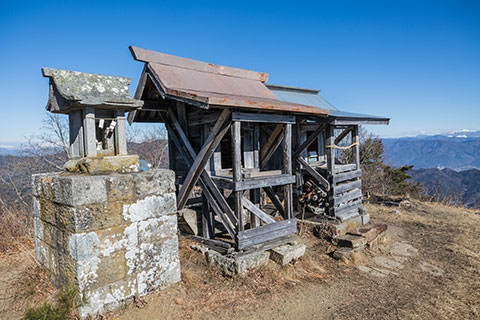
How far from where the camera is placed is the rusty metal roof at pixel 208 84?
4.89 m

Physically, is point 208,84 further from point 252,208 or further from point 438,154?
point 438,154

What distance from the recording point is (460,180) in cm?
7238

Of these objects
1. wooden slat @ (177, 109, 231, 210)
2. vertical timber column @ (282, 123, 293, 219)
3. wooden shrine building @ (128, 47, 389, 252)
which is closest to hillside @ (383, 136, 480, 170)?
wooden shrine building @ (128, 47, 389, 252)

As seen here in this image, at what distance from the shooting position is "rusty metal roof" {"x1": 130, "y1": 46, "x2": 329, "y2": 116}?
4887 millimetres

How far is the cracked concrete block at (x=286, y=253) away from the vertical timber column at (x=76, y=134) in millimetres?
3881

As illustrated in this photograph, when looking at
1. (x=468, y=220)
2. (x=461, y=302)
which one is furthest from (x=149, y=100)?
(x=468, y=220)

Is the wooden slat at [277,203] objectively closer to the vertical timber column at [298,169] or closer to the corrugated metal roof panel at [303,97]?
the vertical timber column at [298,169]

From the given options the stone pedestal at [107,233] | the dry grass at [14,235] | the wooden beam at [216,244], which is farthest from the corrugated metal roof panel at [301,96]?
the dry grass at [14,235]

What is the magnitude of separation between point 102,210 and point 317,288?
3.77 metres

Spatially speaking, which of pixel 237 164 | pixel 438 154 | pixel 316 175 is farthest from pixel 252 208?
pixel 438 154

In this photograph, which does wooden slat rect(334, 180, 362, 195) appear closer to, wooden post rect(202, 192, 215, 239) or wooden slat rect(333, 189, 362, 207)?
wooden slat rect(333, 189, 362, 207)

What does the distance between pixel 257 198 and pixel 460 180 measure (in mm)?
86487

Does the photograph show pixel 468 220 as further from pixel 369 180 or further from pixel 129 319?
pixel 129 319

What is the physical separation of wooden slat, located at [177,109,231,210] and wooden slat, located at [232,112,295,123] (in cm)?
19
